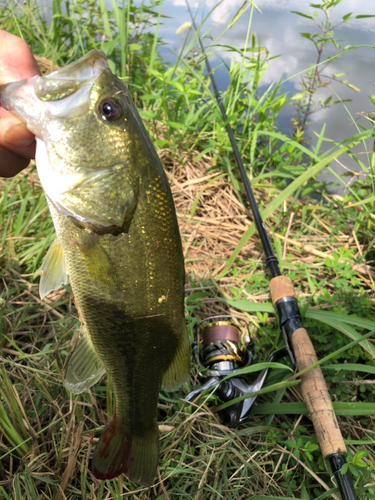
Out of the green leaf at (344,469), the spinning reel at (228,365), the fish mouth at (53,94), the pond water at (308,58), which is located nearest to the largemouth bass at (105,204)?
the fish mouth at (53,94)

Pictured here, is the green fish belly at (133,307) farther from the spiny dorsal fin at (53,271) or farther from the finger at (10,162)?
the finger at (10,162)

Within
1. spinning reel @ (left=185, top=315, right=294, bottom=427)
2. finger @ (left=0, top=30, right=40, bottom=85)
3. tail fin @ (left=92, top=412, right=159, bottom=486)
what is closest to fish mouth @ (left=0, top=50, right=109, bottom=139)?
finger @ (left=0, top=30, right=40, bottom=85)

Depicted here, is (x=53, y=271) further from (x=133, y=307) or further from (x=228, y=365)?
(x=228, y=365)

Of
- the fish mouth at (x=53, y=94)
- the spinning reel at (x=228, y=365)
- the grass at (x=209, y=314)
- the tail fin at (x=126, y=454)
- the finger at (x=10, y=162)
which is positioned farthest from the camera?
the spinning reel at (x=228, y=365)

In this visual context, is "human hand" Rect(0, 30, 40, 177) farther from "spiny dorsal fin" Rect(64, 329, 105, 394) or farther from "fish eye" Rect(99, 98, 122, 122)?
"spiny dorsal fin" Rect(64, 329, 105, 394)

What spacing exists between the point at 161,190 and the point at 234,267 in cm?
167

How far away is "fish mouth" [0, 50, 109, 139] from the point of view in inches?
53.4

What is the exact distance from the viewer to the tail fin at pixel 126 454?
1.46m

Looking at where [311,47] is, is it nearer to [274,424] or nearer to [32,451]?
[274,424]

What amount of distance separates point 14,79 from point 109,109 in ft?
1.53

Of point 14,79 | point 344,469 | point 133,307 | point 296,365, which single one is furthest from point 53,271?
point 344,469

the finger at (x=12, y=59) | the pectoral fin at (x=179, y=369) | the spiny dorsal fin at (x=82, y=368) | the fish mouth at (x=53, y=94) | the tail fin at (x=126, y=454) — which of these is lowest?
the tail fin at (x=126, y=454)

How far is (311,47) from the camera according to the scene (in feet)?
17.5

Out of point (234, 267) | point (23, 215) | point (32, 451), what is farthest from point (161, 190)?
point (23, 215)
